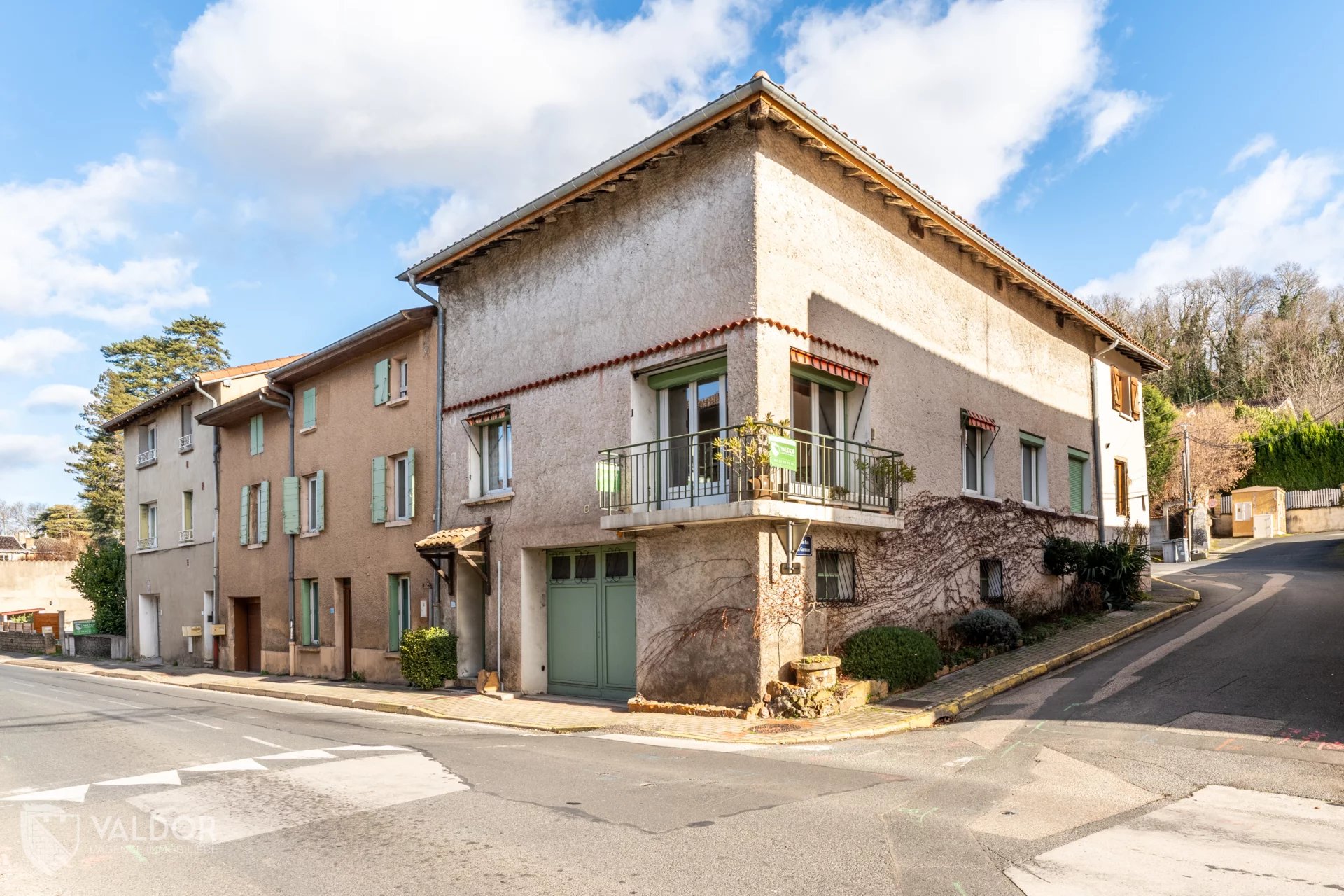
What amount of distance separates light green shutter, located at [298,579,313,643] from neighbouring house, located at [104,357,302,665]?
5384 mm

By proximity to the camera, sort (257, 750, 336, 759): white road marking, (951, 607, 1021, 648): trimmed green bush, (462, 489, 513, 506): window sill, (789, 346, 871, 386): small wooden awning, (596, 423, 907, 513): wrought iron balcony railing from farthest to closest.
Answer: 1. (462, 489, 513, 506): window sill
2. (951, 607, 1021, 648): trimmed green bush
3. (789, 346, 871, 386): small wooden awning
4. (596, 423, 907, 513): wrought iron balcony railing
5. (257, 750, 336, 759): white road marking

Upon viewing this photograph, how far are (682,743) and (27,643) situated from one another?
125 feet

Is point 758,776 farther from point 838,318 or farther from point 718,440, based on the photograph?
point 838,318

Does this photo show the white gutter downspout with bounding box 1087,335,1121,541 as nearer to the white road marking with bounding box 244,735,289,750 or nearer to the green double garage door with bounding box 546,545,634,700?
the green double garage door with bounding box 546,545,634,700

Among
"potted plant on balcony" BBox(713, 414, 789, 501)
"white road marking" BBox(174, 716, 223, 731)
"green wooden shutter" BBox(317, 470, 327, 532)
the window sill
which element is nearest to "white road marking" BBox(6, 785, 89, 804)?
"white road marking" BBox(174, 716, 223, 731)

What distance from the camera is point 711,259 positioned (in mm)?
12953

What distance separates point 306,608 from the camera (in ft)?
71.6

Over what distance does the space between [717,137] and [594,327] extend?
342cm

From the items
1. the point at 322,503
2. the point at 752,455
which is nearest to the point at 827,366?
the point at 752,455

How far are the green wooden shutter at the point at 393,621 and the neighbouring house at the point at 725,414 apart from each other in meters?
2.12

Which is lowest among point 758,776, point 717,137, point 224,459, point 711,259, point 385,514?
point 758,776

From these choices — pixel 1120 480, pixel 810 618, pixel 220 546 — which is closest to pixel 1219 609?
pixel 1120 480

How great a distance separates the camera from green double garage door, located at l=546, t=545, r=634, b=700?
560 inches

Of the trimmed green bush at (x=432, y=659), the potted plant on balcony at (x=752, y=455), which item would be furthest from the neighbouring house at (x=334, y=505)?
the potted plant on balcony at (x=752, y=455)
